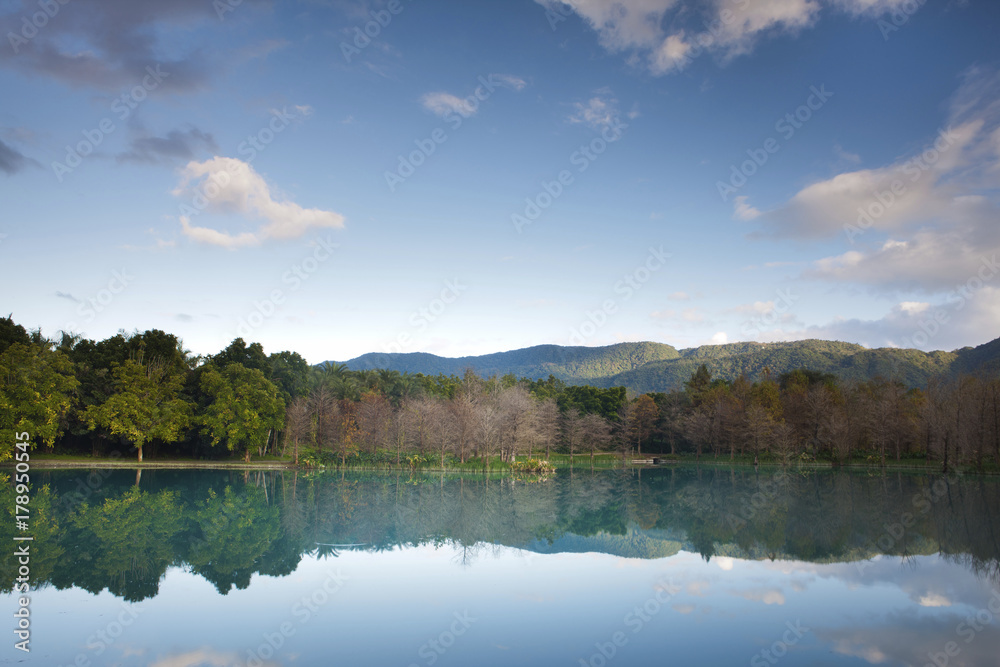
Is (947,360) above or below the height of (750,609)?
above

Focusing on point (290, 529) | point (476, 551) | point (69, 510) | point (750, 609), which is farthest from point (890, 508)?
point (69, 510)

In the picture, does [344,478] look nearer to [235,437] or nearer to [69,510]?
[235,437]

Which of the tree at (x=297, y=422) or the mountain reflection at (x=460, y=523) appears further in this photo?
the tree at (x=297, y=422)

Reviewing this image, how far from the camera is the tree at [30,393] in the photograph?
34.9 m

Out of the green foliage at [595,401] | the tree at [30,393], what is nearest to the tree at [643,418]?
the green foliage at [595,401]

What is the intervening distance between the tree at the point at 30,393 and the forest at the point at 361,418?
74 millimetres

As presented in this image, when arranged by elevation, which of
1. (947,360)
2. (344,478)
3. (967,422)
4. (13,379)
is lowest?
(344,478)

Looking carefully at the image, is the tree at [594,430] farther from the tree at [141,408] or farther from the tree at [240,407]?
the tree at [141,408]

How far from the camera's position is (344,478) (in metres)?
37.1

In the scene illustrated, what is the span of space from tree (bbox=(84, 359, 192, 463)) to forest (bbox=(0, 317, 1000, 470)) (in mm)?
104

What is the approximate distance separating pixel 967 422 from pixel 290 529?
138 ft

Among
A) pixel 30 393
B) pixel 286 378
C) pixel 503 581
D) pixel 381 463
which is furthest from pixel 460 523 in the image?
pixel 286 378

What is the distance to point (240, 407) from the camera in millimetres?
43812

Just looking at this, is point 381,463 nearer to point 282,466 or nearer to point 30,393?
point 282,466
